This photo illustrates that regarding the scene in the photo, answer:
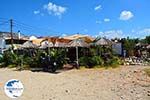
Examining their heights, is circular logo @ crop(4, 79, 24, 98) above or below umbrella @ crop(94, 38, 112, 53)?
below

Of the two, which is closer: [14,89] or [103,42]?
[14,89]

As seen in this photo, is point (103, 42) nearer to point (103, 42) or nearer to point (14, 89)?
point (103, 42)

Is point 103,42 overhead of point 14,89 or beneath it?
overhead

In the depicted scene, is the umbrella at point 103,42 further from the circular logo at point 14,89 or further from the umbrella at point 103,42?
the circular logo at point 14,89

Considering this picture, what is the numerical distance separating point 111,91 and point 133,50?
121 feet

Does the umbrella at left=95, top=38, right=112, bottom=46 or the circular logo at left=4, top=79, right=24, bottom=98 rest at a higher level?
the umbrella at left=95, top=38, right=112, bottom=46

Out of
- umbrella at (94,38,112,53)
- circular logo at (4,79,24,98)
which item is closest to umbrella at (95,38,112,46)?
umbrella at (94,38,112,53)

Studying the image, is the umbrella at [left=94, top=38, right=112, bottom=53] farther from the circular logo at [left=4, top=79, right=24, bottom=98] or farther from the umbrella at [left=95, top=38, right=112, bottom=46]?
the circular logo at [left=4, top=79, right=24, bottom=98]

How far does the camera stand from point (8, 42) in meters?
54.5

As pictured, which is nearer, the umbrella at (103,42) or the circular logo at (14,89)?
the circular logo at (14,89)

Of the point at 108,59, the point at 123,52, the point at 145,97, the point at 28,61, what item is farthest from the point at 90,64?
the point at 123,52

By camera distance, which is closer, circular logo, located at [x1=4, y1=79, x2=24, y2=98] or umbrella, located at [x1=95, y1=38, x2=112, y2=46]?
circular logo, located at [x1=4, y1=79, x2=24, y2=98]

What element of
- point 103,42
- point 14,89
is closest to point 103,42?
point 103,42

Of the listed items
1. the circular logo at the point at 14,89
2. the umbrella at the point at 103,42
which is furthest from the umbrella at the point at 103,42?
the circular logo at the point at 14,89
